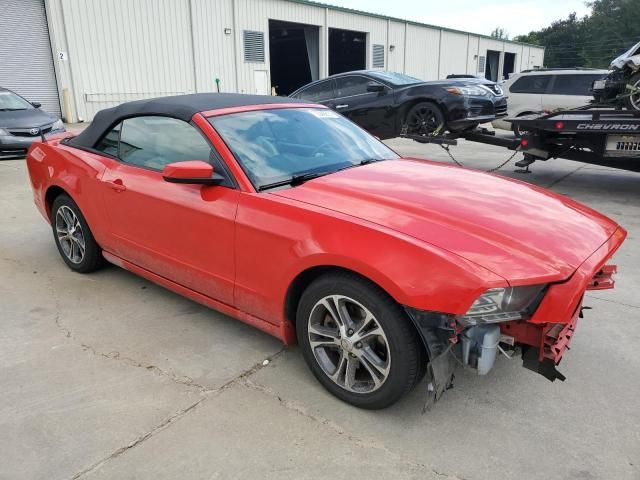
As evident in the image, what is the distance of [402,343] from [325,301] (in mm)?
450

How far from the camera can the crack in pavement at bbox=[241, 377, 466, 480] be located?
86.8 inches

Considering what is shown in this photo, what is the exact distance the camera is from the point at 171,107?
3.44 meters

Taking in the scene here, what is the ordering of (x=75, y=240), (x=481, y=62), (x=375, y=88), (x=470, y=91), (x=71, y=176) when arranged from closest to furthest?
(x=71, y=176), (x=75, y=240), (x=470, y=91), (x=375, y=88), (x=481, y=62)

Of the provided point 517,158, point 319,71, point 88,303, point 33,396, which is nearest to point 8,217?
point 88,303

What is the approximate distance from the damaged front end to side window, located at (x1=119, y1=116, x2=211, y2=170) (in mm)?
1770

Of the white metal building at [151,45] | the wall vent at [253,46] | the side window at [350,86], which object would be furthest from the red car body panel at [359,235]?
the wall vent at [253,46]

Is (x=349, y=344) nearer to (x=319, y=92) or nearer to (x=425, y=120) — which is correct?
(x=425, y=120)

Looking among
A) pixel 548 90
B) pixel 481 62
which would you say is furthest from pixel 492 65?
pixel 548 90

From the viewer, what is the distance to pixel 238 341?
3277 mm

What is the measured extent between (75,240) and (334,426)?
298 cm

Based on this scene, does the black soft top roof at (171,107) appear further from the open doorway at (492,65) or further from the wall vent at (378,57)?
the open doorway at (492,65)

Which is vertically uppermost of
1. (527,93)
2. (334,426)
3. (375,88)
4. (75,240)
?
(375,88)

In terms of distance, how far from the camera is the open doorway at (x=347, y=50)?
2875cm

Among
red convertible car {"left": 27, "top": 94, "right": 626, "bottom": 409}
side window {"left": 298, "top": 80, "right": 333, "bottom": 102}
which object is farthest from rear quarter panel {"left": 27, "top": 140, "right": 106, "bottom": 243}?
side window {"left": 298, "top": 80, "right": 333, "bottom": 102}
